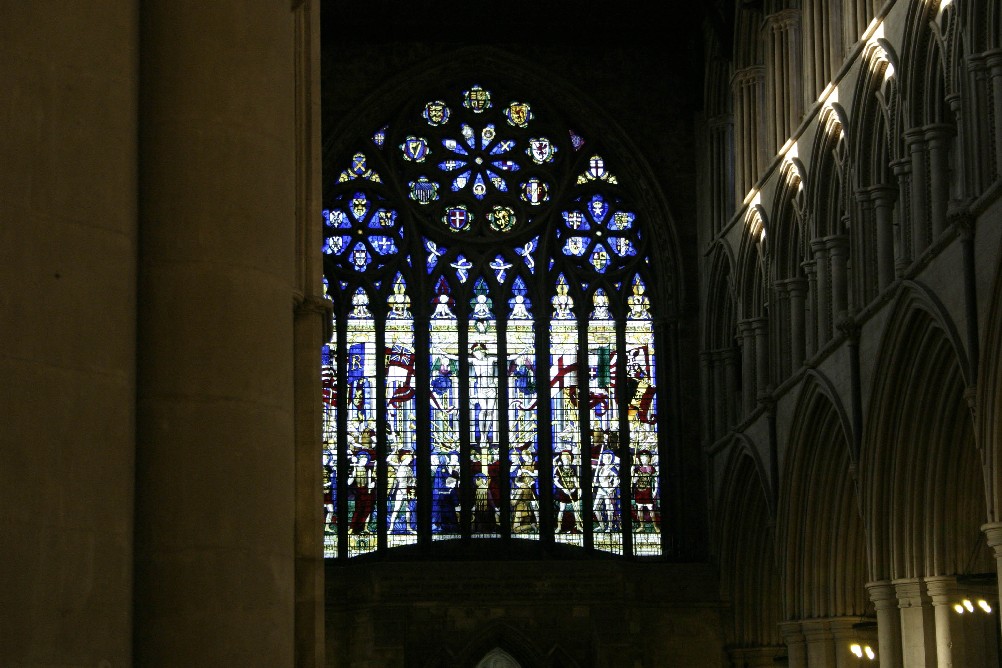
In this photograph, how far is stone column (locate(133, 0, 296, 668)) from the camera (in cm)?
705

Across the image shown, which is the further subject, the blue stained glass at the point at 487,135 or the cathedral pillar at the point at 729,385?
the blue stained glass at the point at 487,135

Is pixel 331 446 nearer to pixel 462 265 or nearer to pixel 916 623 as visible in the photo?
pixel 462 265

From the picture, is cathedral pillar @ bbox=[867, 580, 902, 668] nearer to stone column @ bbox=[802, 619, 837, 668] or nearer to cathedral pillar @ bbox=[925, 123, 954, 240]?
stone column @ bbox=[802, 619, 837, 668]

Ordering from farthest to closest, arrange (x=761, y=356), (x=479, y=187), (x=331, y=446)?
(x=479, y=187) → (x=331, y=446) → (x=761, y=356)

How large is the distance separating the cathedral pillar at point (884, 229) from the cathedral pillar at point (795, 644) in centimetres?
509

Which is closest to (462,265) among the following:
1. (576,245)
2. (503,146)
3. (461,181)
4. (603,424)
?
(461,181)

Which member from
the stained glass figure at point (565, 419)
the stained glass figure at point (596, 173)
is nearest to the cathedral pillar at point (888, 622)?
the stained glass figure at point (565, 419)

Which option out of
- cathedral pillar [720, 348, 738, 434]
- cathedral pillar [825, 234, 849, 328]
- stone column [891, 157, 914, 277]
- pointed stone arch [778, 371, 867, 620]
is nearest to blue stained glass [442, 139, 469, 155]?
cathedral pillar [720, 348, 738, 434]

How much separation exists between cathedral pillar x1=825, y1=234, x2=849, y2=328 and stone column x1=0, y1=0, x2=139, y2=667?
12.6 m

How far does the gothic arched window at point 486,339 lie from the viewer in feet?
82.4

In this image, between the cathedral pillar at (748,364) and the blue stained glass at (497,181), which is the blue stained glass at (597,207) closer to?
the blue stained glass at (497,181)

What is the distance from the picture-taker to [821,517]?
20266 mm

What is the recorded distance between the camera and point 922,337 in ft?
54.4

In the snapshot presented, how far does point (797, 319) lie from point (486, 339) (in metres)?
6.21
